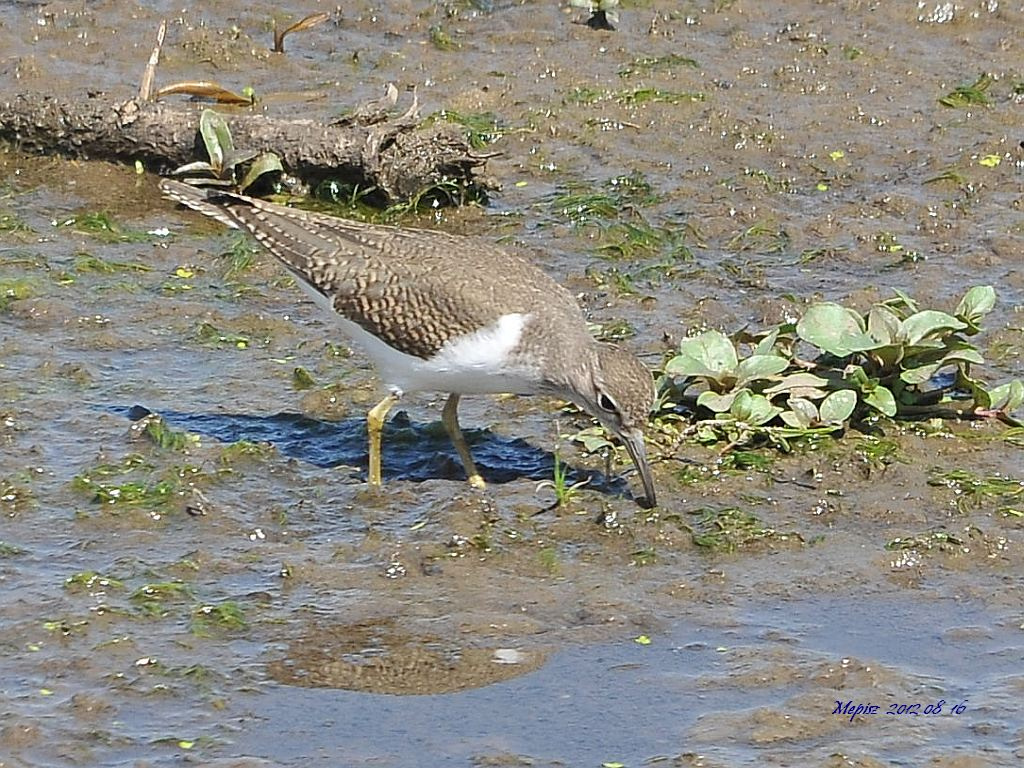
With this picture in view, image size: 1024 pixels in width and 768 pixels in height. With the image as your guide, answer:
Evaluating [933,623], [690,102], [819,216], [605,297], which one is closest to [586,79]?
[690,102]

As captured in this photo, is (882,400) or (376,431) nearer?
(376,431)

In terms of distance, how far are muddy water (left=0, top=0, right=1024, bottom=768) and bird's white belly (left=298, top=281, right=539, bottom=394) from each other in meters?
0.51

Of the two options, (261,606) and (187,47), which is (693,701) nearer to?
(261,606)

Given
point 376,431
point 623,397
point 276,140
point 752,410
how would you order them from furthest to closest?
point 276,140 → point 752,410 → point 376,431 → point 623,397

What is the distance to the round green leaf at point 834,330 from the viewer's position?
29.1 feet

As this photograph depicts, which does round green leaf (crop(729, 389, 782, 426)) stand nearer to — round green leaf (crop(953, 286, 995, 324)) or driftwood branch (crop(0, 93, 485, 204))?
round green leaf (crop(953, 286, 995, 324))

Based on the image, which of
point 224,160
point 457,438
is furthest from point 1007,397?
point 224,160

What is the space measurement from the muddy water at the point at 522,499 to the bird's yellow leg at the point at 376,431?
178 millimetres

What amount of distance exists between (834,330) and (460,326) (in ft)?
6.39

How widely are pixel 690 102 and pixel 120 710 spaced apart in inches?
310

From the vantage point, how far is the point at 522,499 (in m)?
8.53

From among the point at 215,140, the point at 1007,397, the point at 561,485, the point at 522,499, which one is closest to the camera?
the point at 561,485

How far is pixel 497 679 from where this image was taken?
23.2 ft

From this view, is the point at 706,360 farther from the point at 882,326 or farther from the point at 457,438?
the point at 457,438
